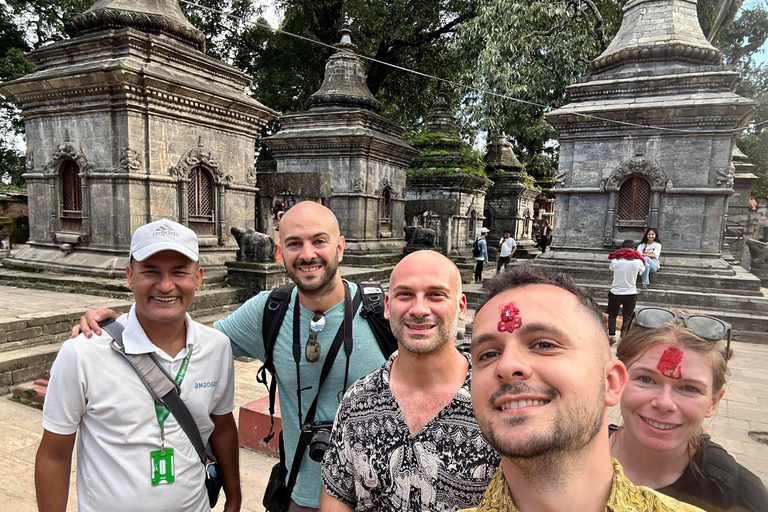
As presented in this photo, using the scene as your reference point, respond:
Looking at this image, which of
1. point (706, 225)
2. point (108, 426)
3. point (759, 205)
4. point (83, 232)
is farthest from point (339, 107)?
point (759, 205)

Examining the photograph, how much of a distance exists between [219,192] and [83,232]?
8.61 ft

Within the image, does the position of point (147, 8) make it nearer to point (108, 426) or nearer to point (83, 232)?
point (83, 232)

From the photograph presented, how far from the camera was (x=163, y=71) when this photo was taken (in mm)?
8359

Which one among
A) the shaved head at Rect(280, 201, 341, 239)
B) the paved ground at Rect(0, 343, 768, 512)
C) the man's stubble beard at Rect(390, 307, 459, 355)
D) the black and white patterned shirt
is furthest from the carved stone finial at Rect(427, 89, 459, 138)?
the black and white patterned shirt

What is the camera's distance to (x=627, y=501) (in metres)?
1.09

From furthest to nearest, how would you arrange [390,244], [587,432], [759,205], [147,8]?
[759,205] → [390,244] → [147,8] → [587,432]

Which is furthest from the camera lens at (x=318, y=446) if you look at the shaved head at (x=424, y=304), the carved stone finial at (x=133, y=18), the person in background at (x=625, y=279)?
the carved stone finial at (x=133, y=18)

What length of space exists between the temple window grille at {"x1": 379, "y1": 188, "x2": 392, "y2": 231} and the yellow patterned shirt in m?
12.9

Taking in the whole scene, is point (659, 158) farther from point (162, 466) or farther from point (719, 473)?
point (162, 466)

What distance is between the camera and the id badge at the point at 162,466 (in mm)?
1775

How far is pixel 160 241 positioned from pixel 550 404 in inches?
63.1

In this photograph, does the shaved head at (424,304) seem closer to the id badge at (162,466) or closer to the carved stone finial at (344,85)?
the id badge at (162,466)

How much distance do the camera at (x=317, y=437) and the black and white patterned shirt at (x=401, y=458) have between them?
0.59 feet

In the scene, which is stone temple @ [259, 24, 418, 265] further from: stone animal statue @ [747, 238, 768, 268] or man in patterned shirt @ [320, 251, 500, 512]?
stone animal statue @ [747, 238, 768, 268]
